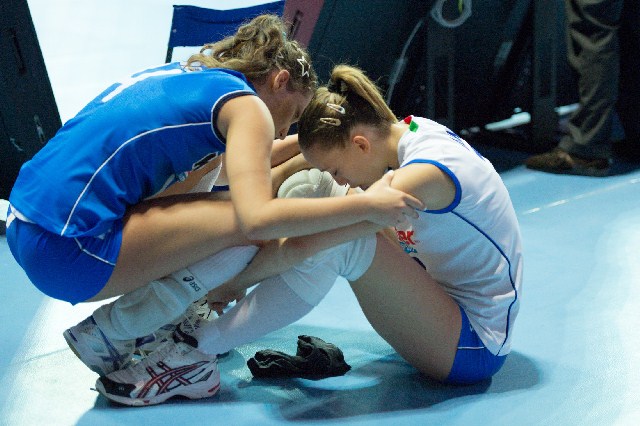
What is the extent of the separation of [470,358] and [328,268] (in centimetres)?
43

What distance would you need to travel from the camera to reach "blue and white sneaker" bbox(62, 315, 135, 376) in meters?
2.24

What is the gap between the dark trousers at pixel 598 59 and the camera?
13.5 ft

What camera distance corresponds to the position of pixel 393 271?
2145 mm

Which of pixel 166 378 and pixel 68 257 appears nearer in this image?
pixel 68 257

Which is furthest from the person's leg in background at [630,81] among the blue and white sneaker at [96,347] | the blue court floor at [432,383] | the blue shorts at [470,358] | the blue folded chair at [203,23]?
the blue and white sneaker at [96,347]

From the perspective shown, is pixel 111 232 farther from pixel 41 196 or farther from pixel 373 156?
pixel 373 156

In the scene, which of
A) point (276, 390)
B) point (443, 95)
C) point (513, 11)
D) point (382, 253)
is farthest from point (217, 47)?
point (513, 11)

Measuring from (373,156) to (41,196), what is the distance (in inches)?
31.3

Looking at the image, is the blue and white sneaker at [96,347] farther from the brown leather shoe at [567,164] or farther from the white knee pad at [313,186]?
the brown leather shoe at [567,164]

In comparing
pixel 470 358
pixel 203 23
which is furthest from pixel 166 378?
pixel 203 23

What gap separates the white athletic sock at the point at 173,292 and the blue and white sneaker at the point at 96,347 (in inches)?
2.5

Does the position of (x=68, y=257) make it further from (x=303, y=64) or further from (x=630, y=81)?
(x=630, y=81)

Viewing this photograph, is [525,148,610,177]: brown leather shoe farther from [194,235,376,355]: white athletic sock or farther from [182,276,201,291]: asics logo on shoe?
[182,276,201,291]: asics logo on shoe

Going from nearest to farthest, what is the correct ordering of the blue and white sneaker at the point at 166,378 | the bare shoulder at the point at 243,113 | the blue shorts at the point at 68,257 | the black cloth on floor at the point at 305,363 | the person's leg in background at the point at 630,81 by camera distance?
the bare shoulder at the point at 243,113 → the blue shorts at the point at 68,257 → the blue and white sneaker at the point at 166,378 → the black cloth on floor at the point at 305,363 → the person's leg in background at the point at 630,81
